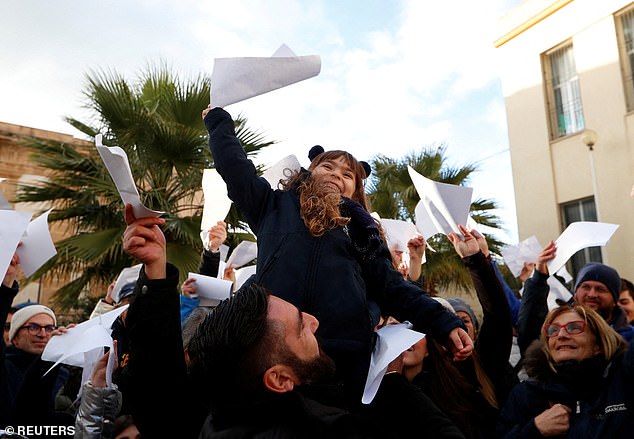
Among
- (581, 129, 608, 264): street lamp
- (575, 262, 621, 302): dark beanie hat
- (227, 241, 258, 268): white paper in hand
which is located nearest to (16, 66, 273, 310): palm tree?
(227, 241, 258, 268): white paper in hand

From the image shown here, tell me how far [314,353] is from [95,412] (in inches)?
56.2

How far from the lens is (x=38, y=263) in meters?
2.70

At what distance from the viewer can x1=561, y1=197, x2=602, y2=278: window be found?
1173 cm

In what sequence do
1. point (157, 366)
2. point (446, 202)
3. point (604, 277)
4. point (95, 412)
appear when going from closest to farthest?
1. point (157, 366)
2. point (95, 412)
3. point (446, 202)
4. point (604, 277)

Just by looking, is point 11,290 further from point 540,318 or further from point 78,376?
point 78,376

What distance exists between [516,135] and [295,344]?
1329 centimetres

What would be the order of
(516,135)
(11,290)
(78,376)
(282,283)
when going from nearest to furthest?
1. (282,283)
2. (11,290)
3. (78,376)
4. (516,135)

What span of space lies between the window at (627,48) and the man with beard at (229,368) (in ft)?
38.7

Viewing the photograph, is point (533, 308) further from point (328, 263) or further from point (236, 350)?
point (236, 350)

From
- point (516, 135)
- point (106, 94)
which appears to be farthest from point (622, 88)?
point (106, 94)

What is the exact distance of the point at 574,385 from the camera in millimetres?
2598

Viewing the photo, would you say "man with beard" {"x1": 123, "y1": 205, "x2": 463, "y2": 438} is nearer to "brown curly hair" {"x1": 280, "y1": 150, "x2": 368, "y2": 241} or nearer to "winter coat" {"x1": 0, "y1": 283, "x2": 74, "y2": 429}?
"brown curly hair" {"x1": 280, "y1": 150, "x2": 368, "y2": 241}

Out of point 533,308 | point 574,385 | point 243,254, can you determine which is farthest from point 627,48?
point 574,385

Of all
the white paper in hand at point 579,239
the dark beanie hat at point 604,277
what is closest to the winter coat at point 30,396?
the white paper in hand at point 579,239
